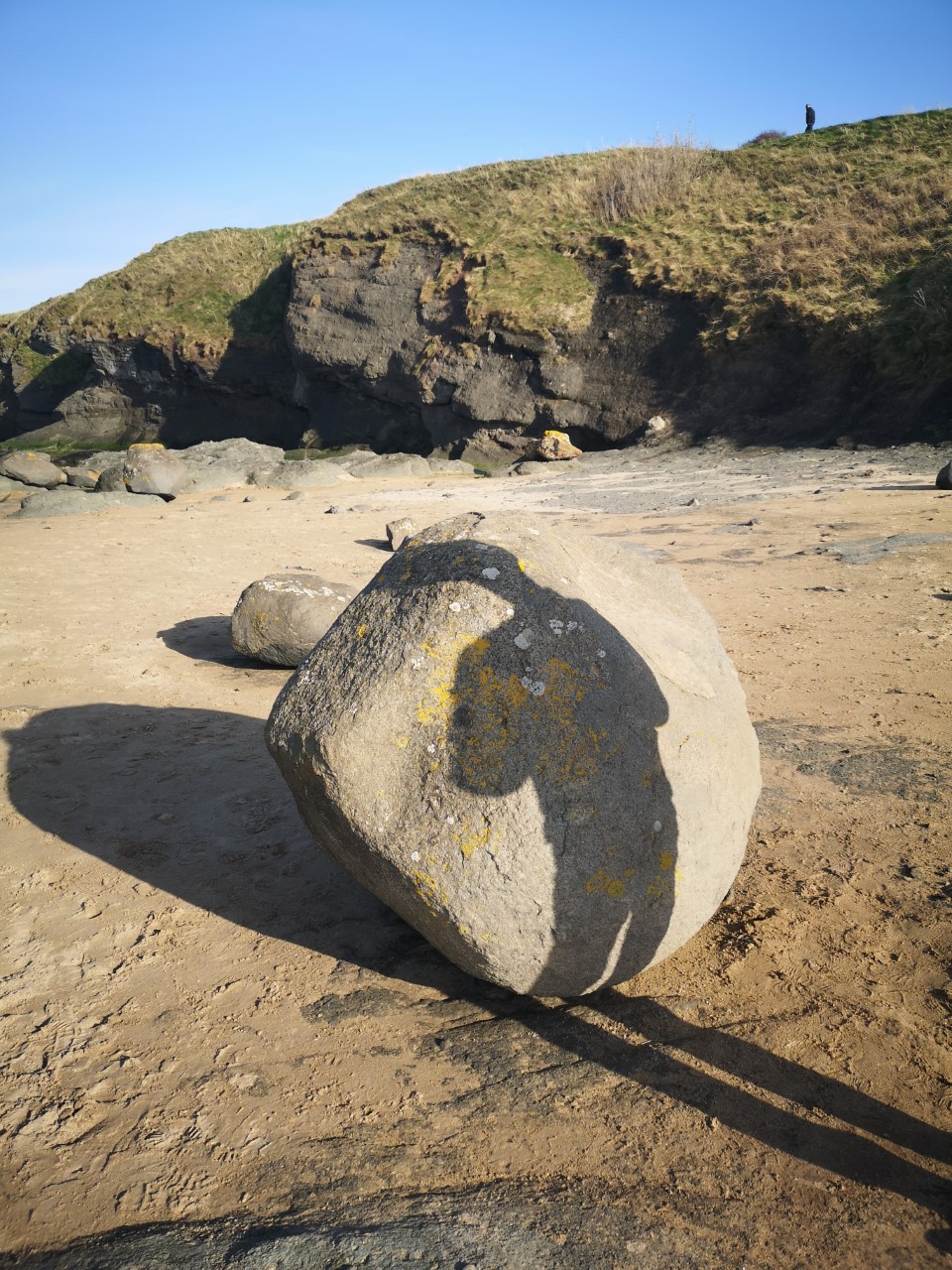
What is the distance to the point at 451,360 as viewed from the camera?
26.0m

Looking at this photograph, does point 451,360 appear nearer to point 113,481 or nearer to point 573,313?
point 573,313

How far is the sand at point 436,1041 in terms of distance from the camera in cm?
227

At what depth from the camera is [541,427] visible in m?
24.6

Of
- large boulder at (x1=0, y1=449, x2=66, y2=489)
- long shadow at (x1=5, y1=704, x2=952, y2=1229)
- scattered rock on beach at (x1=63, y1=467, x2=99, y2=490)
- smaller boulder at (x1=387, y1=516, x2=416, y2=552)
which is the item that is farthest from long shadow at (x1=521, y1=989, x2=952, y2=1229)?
large boulder at (x1=0, y1=449, x2=66, y2=489)

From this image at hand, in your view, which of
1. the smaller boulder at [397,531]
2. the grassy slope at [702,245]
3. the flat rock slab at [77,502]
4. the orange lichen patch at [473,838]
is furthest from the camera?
the grassy slope at [702,245]

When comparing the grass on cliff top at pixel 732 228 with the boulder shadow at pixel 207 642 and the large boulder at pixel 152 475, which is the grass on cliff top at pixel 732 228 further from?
the boulder shadow at pixel 207 642

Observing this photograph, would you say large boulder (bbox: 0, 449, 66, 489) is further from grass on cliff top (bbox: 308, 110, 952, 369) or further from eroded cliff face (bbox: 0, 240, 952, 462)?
grass on cliff top (bbox: 308, 110, 952, 369)

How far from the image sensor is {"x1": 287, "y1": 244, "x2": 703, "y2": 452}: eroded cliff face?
23.8m

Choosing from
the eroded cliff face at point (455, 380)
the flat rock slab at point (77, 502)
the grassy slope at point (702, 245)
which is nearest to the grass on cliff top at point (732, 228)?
the grassy slope at point (702, 245)

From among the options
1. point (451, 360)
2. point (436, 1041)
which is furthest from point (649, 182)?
point (436, 1041)

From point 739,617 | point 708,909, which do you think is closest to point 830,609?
point 739,617

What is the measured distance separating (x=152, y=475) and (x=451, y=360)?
11.3 meters

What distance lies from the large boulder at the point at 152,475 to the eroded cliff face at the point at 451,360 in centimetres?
952

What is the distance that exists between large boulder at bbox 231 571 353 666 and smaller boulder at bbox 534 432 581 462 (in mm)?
16206
